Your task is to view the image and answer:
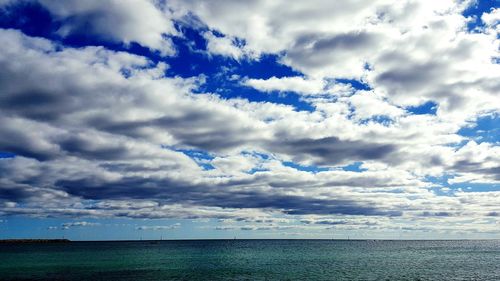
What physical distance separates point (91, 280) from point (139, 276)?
9.04 meters

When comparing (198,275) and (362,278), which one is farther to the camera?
(198,275)

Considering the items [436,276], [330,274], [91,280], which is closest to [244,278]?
[330,274]

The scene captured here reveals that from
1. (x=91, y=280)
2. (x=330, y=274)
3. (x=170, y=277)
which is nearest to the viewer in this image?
(x=91, y=280)

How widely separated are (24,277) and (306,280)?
2092 inches

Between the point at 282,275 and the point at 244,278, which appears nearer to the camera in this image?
the point at 244,278

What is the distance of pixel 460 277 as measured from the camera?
261 feet

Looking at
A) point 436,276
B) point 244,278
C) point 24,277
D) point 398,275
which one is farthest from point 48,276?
point 436,276

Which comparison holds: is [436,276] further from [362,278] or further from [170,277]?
[170,277]

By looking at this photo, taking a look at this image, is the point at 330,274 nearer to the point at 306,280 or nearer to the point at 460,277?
the point at 306,280

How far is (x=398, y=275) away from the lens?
82.2 m

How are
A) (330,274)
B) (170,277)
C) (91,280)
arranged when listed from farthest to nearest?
(330,274) → (170,277) → (91,280)

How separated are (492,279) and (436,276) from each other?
9364mm

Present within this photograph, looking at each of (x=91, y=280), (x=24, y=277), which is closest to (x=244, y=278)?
(x=91, y=280)

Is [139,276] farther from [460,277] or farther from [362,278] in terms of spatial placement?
[460,277]
